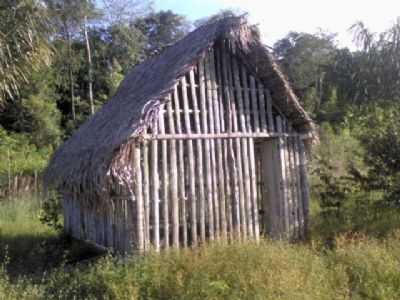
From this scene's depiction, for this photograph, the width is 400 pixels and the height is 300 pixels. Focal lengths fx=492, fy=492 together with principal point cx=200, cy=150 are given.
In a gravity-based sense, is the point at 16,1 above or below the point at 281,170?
above

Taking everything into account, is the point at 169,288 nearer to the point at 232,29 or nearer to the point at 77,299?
the point at 77,299

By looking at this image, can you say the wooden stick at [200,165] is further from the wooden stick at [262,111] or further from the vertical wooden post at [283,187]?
the vertical wooden post at [283,187]

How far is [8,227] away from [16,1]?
682cm

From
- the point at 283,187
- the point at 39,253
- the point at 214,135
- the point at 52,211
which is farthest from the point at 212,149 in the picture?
the point at 52,211

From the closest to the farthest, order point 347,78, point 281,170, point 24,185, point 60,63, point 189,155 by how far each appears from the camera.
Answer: point 189,155
point 281,170
point 347,78
point 24,185
point 60,63

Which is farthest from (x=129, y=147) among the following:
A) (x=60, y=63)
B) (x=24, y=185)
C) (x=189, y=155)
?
(x=60, y=63)

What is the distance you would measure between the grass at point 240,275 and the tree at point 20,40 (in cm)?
387

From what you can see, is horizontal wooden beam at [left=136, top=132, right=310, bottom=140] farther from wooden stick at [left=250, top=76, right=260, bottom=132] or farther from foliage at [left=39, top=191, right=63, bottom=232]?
foliage at [left=39, top=191, right=63, bottom=232]

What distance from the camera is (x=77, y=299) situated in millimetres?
7223

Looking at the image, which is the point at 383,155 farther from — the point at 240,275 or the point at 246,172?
the point at 240,275

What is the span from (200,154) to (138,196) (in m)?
1.53

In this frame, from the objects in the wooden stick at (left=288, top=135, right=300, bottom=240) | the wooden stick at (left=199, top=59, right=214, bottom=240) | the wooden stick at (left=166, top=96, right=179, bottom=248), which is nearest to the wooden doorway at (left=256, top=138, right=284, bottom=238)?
the wooden stick at (left=288, top=135, right=300, bottom=240)

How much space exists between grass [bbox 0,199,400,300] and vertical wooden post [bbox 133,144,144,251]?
1.41ft

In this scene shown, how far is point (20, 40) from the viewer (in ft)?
31.0
